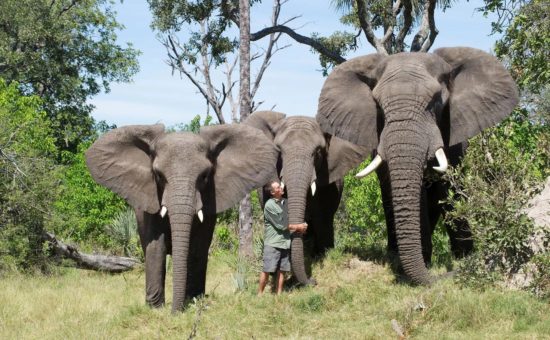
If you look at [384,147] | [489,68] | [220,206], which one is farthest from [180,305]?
[489,68]

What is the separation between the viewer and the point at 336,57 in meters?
17.3

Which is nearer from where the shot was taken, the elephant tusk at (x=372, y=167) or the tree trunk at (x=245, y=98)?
the elephant tusk at (x=372, y=167)

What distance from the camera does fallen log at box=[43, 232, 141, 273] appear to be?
15531 mm

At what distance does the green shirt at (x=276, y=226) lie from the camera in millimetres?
9930

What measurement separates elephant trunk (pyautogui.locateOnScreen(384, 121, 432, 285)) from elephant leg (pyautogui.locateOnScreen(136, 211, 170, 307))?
2.76 meters

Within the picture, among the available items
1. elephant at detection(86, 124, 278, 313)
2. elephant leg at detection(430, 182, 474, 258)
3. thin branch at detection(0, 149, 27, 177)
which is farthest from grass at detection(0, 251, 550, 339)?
thin branch at detection(0, 149, 27, 177)

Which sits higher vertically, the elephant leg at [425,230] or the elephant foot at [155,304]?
the elephant leg at [425,230]

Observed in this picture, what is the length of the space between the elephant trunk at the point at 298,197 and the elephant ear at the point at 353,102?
26.7 inches

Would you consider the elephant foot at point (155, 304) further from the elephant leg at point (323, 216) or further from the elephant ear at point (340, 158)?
the elephant ear at point (340, 158)

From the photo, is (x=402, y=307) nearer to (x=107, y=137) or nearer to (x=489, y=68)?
(x=489, y=68)

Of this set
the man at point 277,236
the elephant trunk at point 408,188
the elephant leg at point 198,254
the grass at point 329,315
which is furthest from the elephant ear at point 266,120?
the elephant trunk at point 408,188

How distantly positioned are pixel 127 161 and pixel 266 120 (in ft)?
10.8

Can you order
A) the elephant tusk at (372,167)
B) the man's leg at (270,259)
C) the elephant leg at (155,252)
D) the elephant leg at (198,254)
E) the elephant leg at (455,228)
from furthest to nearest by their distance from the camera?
1. the elephant leg at (455,228)
2. the man's leg at (270,259)
3. the elephant leg at (198,254)
4. the elephant leg at (155,252)
5. the elephant tusk at (372,167)

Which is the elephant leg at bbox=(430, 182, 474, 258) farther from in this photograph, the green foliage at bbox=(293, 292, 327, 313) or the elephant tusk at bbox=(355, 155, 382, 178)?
the green foliage at bbox=(293, 292, 327, 313)
